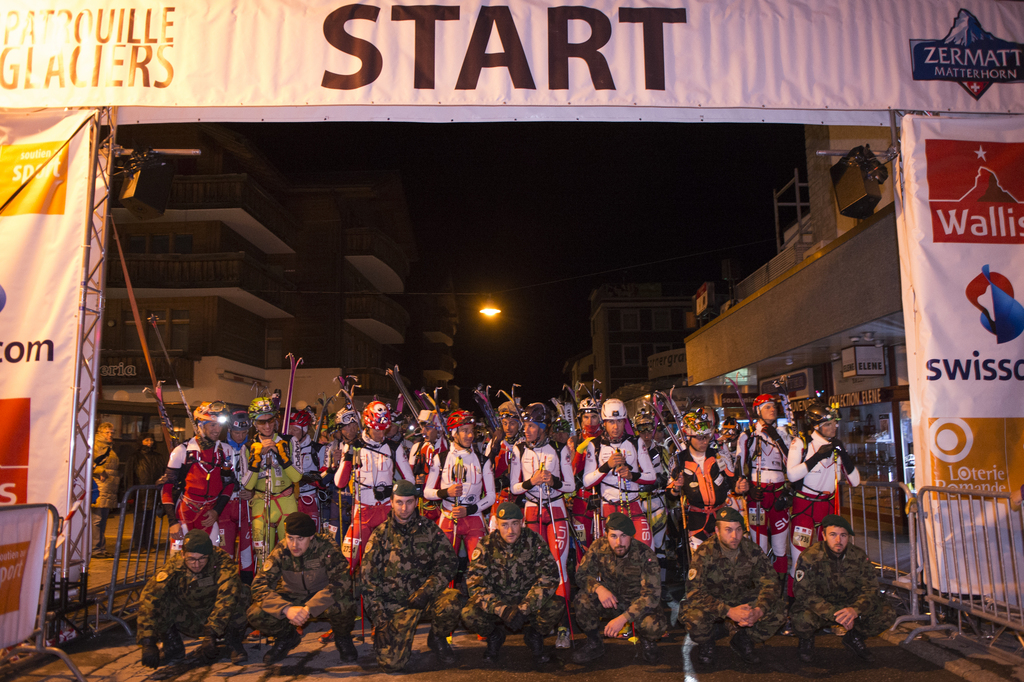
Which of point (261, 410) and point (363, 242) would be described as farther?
point (363, 242)

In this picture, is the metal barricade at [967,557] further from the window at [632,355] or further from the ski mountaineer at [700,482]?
the window at [632,355]

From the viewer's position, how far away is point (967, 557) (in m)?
6.41

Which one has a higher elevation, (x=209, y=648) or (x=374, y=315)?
(x=374, y=315)

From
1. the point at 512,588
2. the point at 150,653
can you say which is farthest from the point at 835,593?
the point at 150,653

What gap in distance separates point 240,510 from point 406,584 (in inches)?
107

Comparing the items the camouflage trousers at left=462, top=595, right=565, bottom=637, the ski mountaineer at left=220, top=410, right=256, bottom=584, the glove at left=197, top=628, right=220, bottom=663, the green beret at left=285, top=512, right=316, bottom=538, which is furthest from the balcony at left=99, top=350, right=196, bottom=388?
the camouflage trousers at left=462, top=595, right=565, bottom=637

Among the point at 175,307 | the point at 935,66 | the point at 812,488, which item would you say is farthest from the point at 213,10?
the point at 175,307

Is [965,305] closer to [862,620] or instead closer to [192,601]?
[862,620]

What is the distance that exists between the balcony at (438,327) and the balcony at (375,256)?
11.6 m

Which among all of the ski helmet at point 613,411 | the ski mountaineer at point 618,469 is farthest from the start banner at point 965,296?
the ski helmet at point 613,411

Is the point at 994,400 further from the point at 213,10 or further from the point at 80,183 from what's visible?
the point at 80,183

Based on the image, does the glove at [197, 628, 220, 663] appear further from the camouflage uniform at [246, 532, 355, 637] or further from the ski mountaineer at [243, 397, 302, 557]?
the ski mountaineer at [243, 397, 302, 557]

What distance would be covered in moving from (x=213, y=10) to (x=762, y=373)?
57.9 ft

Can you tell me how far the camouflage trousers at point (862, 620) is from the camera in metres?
5.84
